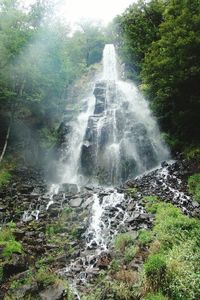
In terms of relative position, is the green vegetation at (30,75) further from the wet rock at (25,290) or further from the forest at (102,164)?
the wet rock at (25,290)

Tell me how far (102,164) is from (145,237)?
37.5 ft

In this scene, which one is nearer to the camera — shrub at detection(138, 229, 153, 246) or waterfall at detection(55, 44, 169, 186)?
shrub at detection(138, 229, 153, 246)

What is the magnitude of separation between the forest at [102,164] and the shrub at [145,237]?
38mm

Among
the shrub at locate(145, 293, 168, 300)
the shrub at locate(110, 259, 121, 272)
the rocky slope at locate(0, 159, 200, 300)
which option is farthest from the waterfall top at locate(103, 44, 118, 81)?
the shrub at locate(145, 293, 168, 300)

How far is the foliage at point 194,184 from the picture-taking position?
1587 centimetres

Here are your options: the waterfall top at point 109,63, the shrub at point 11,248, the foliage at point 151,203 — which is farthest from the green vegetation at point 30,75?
the waterfall top at point 109,63

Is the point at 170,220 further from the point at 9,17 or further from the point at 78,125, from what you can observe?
the point at 9,17

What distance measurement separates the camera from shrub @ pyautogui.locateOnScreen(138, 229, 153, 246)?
37.4 ft

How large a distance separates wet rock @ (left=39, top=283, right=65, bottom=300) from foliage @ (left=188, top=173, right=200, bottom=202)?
8692 millimetres

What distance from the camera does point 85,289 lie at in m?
9.61

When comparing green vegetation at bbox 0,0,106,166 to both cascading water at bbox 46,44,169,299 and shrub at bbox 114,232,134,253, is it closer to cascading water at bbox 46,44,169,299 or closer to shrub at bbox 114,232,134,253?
cascading water at bbox 46,44,169,299

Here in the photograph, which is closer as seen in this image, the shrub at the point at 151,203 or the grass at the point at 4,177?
the shrub at the point at 151,203

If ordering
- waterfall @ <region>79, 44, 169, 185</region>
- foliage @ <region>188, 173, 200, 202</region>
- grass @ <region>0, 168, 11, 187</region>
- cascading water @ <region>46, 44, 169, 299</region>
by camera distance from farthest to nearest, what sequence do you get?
1. waterfall @ <region>79, 44, 169, 185</region>
2. cascading water @ <region>46, 44, 169, 299</region>
3. grass @ <region>0, 168, 11, 187</region>
4. foliage @ <region>188, 173, 200, 202</region>

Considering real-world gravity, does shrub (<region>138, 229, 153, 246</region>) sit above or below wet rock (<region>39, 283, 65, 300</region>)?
above
